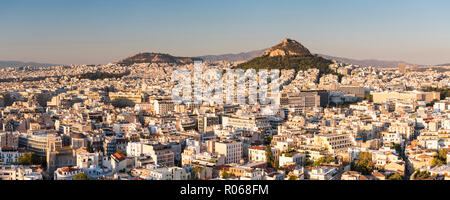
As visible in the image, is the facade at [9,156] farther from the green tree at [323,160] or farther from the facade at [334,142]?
the facade at [334,142]

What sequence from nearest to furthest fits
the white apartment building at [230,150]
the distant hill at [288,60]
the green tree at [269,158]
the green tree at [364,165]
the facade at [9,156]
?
1. the green tree at [364,165]
2. the green tree at [269,158]
3. the facade at [9,156]
4. the white apartment building at [230,150]
5. the distant hill at [288,60]

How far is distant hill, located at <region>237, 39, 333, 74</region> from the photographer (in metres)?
33.3

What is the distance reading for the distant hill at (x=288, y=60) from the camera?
3328 centimetres

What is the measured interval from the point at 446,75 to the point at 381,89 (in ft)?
37.2

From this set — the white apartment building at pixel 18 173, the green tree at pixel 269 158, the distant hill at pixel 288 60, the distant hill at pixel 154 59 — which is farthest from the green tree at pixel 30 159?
the distant hill at pixel 154 59

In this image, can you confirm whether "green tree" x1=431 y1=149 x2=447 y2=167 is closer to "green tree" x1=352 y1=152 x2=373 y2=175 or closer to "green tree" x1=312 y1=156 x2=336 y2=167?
"green tree" x1=352 y1=152 x2=373 y2=175

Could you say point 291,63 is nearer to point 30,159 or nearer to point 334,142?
point 334,142

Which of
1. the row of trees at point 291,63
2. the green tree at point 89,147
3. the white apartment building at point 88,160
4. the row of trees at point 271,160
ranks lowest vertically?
the row of trees at point 271,160
